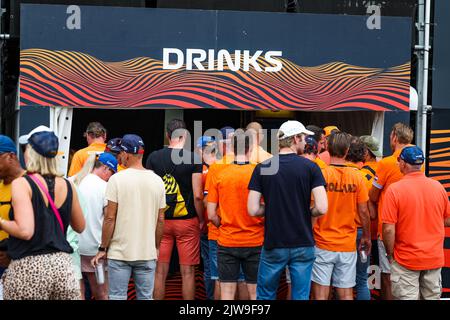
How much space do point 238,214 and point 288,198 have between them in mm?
696

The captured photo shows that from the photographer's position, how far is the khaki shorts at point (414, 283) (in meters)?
7.42

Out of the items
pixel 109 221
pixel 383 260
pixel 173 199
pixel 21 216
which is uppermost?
pixel 21 216

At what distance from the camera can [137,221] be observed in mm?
7160

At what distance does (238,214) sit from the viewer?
296 inches

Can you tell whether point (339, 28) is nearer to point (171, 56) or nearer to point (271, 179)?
point (171, 56)

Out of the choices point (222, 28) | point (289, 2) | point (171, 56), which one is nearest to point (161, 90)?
point (171, 56)

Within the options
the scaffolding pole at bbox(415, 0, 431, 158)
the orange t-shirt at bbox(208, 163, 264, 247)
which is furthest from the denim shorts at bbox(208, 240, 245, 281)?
the scaffolding pole at bbox(415, 0, 431, 158)

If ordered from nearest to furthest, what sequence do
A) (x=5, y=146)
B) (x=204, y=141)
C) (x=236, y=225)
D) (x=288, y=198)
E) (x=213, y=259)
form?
(x=5, y=146)
(x=288, y=198)
(x=236, y=225)
(x=213, y=259)
(x=204, y=141)

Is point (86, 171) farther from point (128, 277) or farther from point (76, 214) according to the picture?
point (76, 214)

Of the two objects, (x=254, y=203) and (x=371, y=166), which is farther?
(x=371, y=166)

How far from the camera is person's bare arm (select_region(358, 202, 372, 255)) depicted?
26.2 ft

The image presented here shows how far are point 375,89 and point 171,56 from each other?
247 centimetres

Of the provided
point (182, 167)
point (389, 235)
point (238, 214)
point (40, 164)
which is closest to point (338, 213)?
point (389, 235)

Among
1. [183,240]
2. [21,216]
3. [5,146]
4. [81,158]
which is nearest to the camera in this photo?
[21,216]
